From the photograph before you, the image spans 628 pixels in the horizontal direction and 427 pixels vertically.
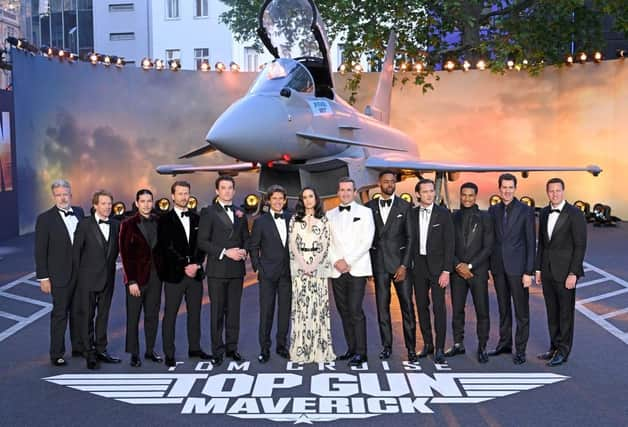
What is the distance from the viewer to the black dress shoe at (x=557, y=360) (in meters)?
5.71

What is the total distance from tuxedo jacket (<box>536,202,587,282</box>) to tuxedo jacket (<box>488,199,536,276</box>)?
154 mm

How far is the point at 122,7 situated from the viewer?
37.3m

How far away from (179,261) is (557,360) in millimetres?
3490

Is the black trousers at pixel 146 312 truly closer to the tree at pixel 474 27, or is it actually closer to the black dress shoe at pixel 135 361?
the black dress shoe at pixel 135 361

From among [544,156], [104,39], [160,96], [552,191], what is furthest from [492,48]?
[104,39]

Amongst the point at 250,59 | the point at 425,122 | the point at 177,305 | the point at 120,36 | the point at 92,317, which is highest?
the point at 120,36

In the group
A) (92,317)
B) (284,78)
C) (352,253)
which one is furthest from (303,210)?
(284,78)

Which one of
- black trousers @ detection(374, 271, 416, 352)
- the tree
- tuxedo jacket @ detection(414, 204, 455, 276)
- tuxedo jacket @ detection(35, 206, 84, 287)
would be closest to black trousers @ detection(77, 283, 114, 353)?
tuxedo jacket @ detection(35, 206, 84, 287)

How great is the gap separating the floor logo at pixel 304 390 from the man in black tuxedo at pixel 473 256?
64cm

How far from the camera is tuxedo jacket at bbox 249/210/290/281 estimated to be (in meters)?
5.90

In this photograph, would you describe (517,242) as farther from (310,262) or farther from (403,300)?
(310,262)

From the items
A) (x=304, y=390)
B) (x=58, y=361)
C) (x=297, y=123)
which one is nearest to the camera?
(x=304, y=390)

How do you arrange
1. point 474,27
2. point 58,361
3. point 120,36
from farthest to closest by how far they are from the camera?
point 120,36 < point 474,27 < point 58,361

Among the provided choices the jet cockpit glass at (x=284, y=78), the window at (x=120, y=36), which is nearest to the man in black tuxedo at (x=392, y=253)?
the jet cockpit glass at (x=284, y=78)
